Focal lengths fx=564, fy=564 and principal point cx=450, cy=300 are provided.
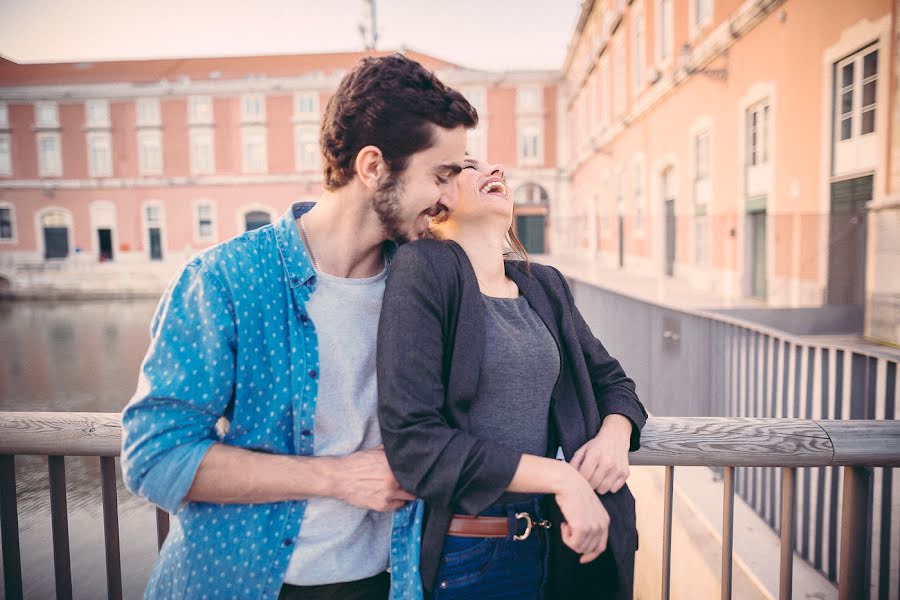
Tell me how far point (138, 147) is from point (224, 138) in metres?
4.59

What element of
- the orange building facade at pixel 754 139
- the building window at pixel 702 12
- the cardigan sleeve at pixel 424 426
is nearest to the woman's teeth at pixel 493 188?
the cardigan sleeve at pixel 424 426

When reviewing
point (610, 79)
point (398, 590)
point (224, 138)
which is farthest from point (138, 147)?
point (398, 590)

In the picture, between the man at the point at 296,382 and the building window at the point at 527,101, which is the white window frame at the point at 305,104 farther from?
the man at the point at 296,382

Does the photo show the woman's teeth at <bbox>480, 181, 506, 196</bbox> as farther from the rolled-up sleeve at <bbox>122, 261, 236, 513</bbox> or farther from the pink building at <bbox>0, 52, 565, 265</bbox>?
the pink building at <bbox>0, 52, 565, 265</bbox>

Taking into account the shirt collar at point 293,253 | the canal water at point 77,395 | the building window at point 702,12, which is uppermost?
the building window at point 702,12

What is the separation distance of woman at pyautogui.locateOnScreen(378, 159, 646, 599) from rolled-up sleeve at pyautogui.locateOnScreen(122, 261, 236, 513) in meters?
0.34

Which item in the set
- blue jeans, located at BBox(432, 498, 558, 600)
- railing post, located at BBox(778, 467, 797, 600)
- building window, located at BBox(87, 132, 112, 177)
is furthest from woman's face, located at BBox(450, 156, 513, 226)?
building window, located at BBox(87, 132, 112, 177)

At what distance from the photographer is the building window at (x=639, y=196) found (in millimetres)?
16125

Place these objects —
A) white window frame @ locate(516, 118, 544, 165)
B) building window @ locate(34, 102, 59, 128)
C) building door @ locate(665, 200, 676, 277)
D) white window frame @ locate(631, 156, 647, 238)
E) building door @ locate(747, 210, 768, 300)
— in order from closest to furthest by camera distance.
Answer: building door @ locate(747, 210, 768, 300)
building door @ locate(665, 200, 676, 277)
white window frame @ locate(631, 156, 647, 238)
building window @ locate(34, 102, 59, 128)
white window frame @ locate(516, 118, 544, 165)

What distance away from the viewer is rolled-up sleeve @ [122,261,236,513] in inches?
43.2

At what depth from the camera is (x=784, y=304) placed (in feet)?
25.9

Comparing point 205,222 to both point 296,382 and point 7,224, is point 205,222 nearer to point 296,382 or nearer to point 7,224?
point 7,224

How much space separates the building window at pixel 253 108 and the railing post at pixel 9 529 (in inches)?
1206

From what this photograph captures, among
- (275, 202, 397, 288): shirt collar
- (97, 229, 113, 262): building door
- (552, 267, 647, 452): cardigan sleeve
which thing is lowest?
(552, 267, 647, 452): cardigan sleeve
